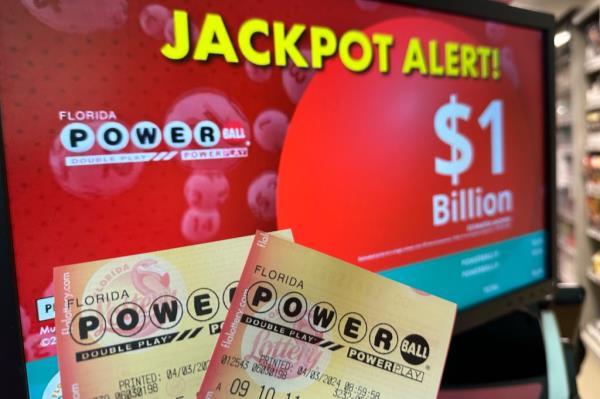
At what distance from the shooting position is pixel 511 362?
3.38 feet

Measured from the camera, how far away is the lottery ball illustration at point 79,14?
1.68 ft

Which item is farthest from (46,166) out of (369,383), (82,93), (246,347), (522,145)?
(522,145)

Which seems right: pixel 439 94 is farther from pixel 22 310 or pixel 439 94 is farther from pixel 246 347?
pixel 22 310

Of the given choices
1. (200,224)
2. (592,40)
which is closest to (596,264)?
(592,40)

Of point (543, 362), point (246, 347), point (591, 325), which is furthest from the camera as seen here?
point (591, 325)

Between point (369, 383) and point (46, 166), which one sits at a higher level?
point (46, 166)

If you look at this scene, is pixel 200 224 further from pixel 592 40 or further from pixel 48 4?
pixel 592 40

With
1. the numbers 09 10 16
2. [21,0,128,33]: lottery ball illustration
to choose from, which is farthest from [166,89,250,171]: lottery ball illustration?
the numbers 09 10 16

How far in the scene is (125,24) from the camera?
567mm

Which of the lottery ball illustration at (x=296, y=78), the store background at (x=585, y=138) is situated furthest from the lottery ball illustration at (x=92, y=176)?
the store background at (x=585, y=138)

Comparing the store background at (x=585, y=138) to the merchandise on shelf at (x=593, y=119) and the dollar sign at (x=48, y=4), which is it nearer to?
the merchandise on shelf at (x=593, y=119)

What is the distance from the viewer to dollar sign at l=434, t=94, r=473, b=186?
0.91 metres

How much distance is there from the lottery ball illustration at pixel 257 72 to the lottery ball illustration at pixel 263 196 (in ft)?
0.43

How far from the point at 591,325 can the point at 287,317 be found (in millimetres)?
4048
